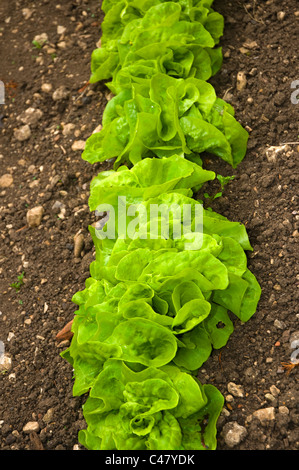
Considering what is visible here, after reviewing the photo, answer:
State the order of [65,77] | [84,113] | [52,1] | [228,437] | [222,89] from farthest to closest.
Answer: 1. [52,1]
2. [65,77]
3. [84,113]
4. [222,89]
5. [228,437]

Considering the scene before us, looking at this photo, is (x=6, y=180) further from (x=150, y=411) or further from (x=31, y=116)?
(x=150, y=411)

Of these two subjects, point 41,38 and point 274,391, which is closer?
point 274,391

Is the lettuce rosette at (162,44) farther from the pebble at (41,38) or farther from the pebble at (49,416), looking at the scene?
the pebble at (49,416)

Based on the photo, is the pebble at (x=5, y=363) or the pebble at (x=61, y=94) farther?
the pebble at (x=61, y=94)

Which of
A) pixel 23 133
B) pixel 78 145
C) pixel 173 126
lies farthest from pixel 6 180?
pixel 173 126

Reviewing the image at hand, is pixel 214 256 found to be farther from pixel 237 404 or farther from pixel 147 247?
pixel 237 404

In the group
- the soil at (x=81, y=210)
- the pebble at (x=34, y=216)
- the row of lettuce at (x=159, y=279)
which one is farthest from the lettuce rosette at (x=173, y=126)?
the pebble at (x=34, y=216)
